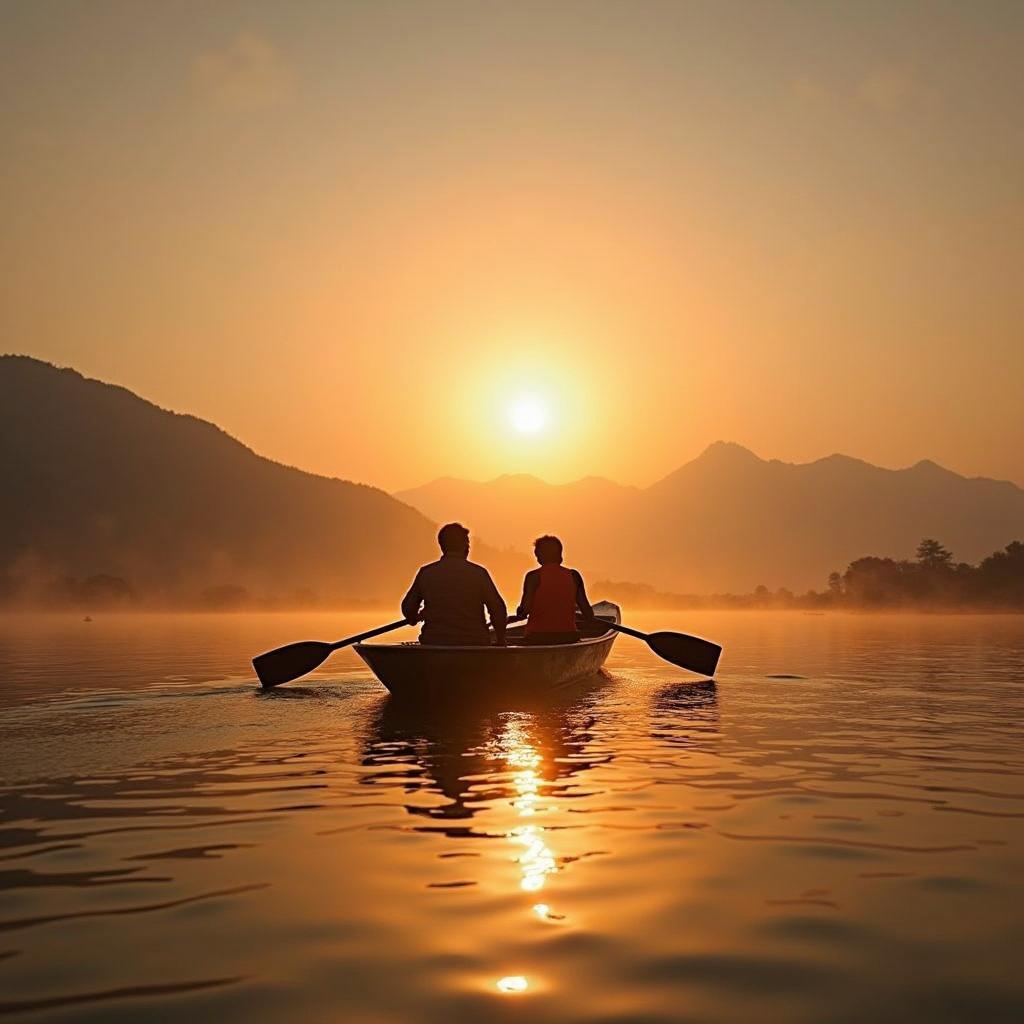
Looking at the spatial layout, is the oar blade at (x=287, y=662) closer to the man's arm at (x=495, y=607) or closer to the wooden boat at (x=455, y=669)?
the wooden boat at (x=455, y=669)

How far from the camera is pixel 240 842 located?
7.56m

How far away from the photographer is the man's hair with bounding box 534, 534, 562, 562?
1871cm

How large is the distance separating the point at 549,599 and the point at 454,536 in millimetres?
3262

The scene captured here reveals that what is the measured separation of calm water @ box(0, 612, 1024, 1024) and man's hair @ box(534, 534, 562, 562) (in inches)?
177

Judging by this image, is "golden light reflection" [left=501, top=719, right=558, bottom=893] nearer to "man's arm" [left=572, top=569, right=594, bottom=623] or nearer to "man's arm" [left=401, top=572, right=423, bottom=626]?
"man's arm" [left=401, top=572, right=423, bottom=626]

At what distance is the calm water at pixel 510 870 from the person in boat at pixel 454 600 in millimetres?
2134

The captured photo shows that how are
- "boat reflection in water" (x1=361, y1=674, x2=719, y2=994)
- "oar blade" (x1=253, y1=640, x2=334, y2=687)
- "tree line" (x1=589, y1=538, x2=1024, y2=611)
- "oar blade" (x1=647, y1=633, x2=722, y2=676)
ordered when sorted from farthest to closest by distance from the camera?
1. "tree line" (x1=589, y1=538, x2=1024, y2=611)
2. "oar blade" (x1=647, y1=633, x2=722, y2=676)
3. "oar blade" (x1=253, y1=640, x2=334, y2=687)
4. "boat reflection in water" (x1=361, y1=674, x2=719, y2=994)

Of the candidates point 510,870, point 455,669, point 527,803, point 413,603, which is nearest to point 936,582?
point 413,603

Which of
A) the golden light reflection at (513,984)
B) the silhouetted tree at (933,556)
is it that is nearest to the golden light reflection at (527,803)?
the golden light reflection at (513,984)

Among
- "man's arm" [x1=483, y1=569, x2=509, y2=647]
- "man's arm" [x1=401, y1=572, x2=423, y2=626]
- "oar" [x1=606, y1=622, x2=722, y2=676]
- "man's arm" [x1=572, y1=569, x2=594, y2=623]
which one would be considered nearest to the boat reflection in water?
"man's arm" [x1=483, y1=569, x2=509, y2=647]

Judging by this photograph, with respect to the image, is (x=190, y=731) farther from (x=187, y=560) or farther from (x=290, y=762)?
(x=187, y=560)

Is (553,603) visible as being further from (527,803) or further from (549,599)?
(527,803)

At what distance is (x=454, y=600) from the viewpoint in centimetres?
1670

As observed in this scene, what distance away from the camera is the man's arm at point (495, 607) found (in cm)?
1631
